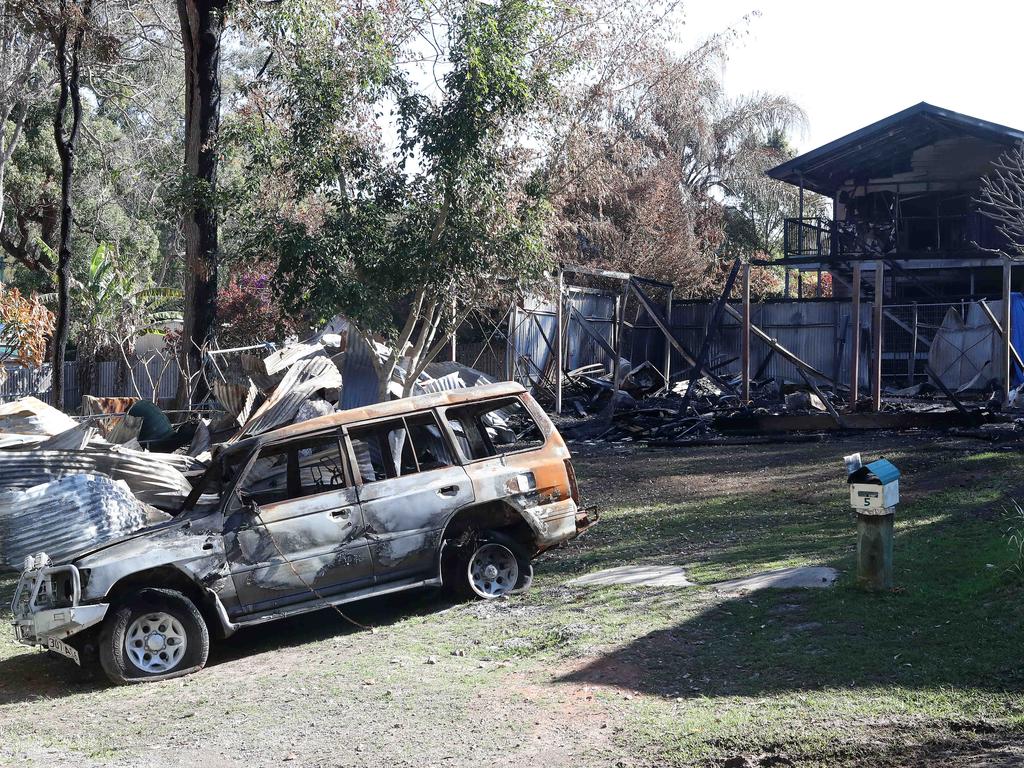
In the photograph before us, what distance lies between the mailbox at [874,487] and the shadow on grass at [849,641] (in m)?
0.61

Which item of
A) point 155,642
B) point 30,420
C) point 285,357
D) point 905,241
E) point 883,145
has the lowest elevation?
point 155,642

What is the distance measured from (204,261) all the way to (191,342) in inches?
57.5

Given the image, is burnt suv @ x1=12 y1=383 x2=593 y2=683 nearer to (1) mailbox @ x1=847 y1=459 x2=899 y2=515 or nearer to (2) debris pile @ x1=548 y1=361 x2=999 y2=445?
(1) mailbox @ x1=847 y1=459 x2=899 y2=515

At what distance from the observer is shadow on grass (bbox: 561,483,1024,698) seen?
5.89m

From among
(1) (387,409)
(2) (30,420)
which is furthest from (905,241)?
(1) (387,409)

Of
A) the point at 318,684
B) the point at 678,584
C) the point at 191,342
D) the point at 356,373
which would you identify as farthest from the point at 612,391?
the point at 318,684

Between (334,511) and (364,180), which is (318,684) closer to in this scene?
(334,511)

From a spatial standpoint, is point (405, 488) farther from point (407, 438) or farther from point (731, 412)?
point (731, 412)

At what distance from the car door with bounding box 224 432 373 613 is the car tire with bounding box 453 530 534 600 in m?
0.78

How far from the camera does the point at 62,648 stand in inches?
280

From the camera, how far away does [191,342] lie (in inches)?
656

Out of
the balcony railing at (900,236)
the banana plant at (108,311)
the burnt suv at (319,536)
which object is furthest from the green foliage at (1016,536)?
the banana plant at (108,311)

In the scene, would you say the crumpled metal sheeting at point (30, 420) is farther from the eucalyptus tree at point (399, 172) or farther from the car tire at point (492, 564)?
the car tire at point (492, 564)

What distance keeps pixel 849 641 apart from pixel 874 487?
1.28m
